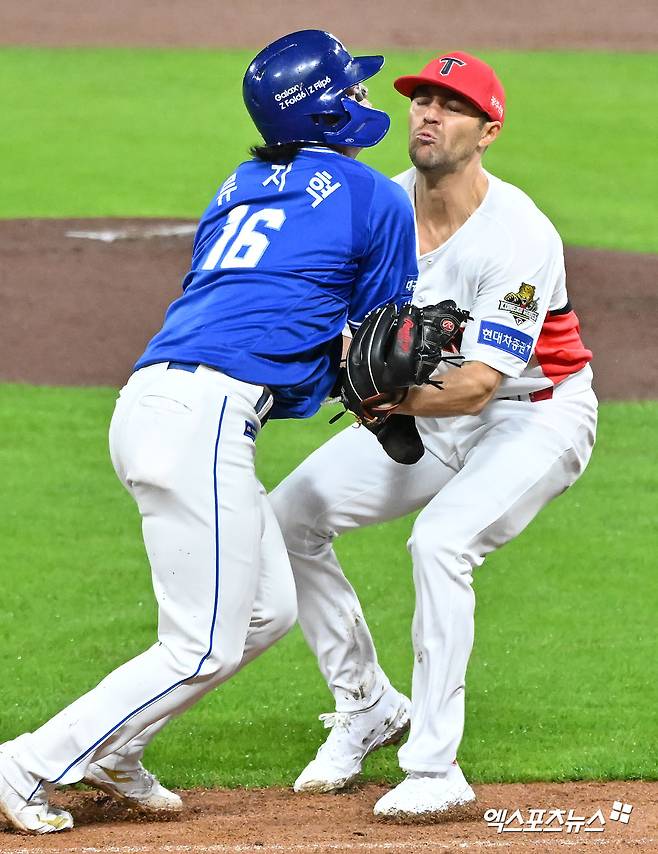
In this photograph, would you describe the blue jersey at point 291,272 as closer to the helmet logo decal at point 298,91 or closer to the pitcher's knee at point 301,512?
the helmet logo decal at point 298,91

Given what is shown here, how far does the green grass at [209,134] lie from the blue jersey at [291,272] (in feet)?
31.7

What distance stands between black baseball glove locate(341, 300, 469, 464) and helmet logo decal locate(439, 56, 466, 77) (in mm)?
861

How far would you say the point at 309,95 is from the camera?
421 centimetres

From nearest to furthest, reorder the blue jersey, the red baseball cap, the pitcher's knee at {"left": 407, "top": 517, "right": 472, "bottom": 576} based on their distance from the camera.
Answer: the blue jersey < the pitcher's knee at {"left": 407, "top": 517, "right": 472, "bottom": 576} < the red baseball cap

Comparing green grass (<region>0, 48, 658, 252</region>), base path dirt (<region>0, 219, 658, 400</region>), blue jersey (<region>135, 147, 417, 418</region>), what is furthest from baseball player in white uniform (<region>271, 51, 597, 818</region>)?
green grass (<region>0, 48, 658, 252</region>)

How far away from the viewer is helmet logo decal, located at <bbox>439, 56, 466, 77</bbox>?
4.78 meters

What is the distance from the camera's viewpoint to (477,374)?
177 inches

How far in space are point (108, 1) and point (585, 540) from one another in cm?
1900

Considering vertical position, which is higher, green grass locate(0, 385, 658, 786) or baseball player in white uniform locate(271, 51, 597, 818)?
baseball player in white uniform locate(271, 51, 597, 818)

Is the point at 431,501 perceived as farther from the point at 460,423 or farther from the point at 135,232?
the point at 135,232

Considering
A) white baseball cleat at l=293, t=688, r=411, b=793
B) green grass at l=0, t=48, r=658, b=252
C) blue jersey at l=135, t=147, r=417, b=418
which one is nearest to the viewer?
blue jersey at l=135, t=147, r=417, b=418

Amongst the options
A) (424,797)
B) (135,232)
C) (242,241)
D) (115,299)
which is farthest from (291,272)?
(135,232)

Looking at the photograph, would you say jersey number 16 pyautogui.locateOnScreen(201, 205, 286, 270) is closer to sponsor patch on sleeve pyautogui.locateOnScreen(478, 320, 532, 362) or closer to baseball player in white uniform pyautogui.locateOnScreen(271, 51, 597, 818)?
baseball player in white uniform pyautogui.locateOnScreen(271, 51, 597, 818)

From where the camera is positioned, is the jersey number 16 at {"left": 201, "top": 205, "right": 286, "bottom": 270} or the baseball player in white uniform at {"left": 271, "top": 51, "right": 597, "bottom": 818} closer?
the jersey number 16 at {"left": 201, "top": 205, "right": 286, "bottom": 270}
